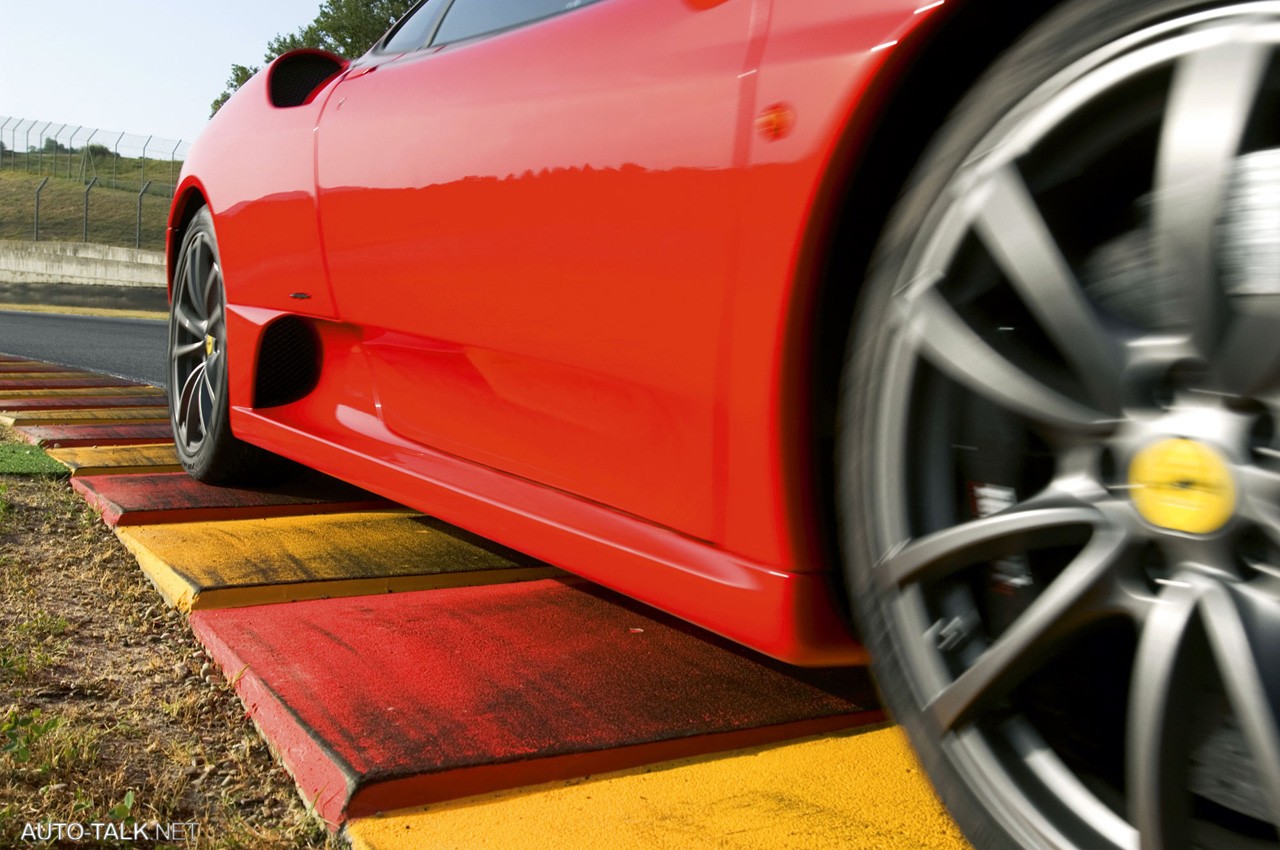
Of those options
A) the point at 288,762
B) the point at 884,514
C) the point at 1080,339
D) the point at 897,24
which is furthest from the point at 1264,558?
the point at 288,762

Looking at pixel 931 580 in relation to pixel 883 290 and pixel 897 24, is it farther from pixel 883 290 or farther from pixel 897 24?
pixel 897 24

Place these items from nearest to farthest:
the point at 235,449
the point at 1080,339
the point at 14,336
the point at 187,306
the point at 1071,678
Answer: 1. the point at 1080,339
2. the point at 1071,678
3. the point at 235,449
4. the point at 187,306
5. the point at 14,336

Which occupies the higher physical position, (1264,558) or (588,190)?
(588,190)

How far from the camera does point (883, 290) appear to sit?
1.39 m

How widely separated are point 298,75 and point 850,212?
83.6 inches

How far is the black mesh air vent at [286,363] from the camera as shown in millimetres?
2998

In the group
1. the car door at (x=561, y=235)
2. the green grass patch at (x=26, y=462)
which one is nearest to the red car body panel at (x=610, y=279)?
the car door at (x=561, y=235)

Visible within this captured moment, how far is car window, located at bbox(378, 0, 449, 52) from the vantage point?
2703 millimetres

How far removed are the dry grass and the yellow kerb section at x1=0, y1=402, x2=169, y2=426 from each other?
2.29 m

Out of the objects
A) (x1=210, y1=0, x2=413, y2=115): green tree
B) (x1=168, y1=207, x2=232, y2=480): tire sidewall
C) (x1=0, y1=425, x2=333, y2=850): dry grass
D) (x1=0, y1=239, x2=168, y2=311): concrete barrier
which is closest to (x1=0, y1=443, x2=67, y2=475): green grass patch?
(x1=168, y1=207, x2=232, y2=480): tire sidewall

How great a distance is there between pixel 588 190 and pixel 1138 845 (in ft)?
3.82

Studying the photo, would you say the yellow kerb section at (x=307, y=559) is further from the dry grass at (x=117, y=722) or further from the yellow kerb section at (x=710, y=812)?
the yellow kerb section at (x=710, y=812)

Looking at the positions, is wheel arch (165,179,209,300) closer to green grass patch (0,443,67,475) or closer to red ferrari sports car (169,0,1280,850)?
green grass patch (0,443,67,475)

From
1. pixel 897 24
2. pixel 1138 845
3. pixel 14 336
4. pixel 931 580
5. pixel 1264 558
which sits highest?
pixel 897 24
